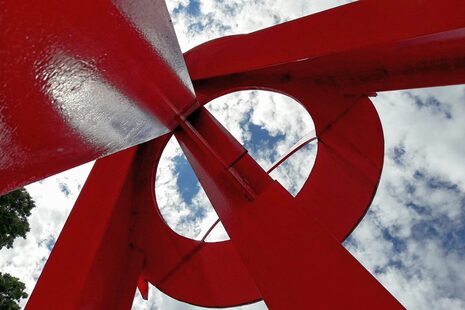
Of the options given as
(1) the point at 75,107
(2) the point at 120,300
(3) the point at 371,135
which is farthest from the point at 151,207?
(1) the point at 75,107

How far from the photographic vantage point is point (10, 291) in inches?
400

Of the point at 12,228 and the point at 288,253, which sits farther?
the point at 12,228

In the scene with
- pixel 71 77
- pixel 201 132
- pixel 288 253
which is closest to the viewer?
pixel 71 77

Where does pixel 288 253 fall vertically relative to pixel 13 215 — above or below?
below

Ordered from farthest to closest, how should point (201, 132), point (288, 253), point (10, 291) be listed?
point (10, 291) → point (201, 132) → point (288, 253)

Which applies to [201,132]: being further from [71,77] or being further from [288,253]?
[71,77]

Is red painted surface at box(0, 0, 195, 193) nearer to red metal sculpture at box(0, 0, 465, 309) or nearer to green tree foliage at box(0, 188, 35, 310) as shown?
red metal sculpture at box(0, 0, 465, 309)

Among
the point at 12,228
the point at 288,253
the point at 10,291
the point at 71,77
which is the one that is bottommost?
the point at 71,77

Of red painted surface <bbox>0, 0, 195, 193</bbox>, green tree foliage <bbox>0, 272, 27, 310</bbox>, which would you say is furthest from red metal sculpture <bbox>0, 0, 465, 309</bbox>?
green tree foliage <bbox>0, 272, 27, 310</bbox>

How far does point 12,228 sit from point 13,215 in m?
0.36

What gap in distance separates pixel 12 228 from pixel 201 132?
339 inches

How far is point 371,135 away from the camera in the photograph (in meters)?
7.17

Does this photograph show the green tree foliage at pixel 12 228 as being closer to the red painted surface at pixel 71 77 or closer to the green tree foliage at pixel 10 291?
the green tree foliage at pixel 10 291

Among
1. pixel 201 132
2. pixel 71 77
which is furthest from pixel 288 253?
pixel 71 77
